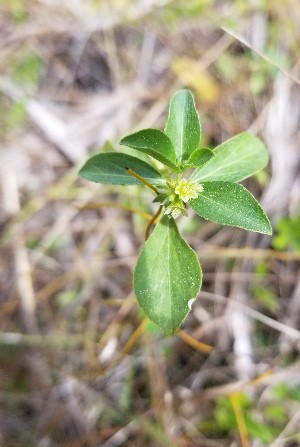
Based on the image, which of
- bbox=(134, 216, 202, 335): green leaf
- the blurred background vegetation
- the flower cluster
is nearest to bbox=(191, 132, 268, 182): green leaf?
the flower cluster

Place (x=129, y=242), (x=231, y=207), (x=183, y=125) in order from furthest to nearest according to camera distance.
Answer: (x=129, y=242)
(x=183, y=125)
(x=231, y=207)

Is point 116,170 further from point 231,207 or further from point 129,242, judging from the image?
point 129,242

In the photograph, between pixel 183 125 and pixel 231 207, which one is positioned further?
pixel 183 125

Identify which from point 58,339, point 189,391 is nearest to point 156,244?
point 189,391

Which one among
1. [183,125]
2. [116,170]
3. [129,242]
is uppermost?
[183,125]

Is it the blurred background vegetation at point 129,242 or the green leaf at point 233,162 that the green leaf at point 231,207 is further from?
the blurred background vegetation at point 129,242

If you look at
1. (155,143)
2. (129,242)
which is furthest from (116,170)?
(129,242)

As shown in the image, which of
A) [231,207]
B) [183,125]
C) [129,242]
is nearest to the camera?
[231,207]

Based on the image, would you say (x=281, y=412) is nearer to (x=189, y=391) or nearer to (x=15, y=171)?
(x=189, y=391)

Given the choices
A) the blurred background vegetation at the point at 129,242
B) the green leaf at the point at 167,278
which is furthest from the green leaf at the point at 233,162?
the blurred background vegetation at the point at 129,242

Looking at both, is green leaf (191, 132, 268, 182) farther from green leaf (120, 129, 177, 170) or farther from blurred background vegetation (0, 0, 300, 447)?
blurred background vegetation (0, 0, 300, 447)
